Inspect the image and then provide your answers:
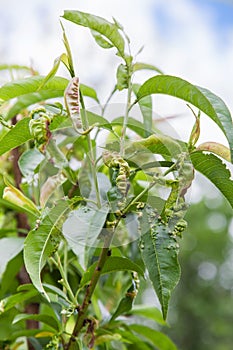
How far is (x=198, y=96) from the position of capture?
1.59 feet

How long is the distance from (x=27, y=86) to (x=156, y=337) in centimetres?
43

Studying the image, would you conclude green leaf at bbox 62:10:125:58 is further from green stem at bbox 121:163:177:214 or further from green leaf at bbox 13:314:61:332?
green leaf at bbox 13:314:61:332

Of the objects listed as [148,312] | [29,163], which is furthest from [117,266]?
[148,312]

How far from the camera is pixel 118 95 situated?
24.1 inches

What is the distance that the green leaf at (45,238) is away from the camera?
51 centimetres

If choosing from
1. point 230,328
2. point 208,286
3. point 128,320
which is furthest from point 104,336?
point 208,286

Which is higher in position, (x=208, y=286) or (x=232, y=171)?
(x=232, y=171)

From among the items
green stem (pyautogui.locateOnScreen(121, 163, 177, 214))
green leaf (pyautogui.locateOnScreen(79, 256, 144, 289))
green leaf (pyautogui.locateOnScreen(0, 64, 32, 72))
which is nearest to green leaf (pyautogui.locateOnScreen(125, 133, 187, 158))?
green stem (pyautogui.locateOnScreen(121, 163, 177, 214))

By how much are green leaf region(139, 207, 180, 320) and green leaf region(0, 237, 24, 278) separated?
0.26 metres

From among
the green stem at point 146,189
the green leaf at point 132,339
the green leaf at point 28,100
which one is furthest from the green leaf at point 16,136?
the green leaf at point 132,339

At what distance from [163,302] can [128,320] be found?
1.14 feet

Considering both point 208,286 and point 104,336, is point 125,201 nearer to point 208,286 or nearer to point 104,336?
point 104,336

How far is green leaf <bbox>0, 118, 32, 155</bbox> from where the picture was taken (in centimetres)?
54

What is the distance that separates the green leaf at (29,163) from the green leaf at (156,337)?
281 millimetres
